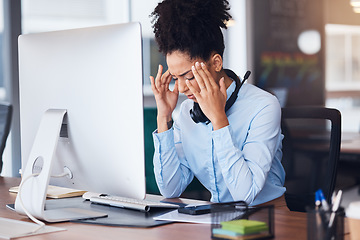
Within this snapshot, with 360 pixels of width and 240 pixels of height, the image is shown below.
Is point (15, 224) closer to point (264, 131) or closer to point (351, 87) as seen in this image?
point (264, 131)

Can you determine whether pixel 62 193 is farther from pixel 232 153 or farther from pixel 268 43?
pixel 268 43

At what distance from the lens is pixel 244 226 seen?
3.74 feet

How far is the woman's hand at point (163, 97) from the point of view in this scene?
6.01 ft

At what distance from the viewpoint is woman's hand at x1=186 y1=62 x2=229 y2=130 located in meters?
1.65

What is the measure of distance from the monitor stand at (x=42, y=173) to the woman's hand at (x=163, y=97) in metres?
0.44

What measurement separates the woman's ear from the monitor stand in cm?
57

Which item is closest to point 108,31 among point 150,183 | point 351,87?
point 150,183

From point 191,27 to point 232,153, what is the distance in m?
0.45

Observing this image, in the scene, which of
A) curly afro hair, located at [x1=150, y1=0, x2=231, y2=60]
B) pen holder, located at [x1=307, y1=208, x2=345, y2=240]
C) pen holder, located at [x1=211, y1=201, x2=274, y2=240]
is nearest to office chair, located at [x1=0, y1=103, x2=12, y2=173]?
curly afro hair, located at [x1=150, y1=0, x2=231, y2=60]

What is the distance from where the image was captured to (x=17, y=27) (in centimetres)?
387

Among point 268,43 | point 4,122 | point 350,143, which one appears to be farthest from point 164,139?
point 268,43

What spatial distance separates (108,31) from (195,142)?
68 centimetres

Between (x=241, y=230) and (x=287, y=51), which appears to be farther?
(x=287, y=51)

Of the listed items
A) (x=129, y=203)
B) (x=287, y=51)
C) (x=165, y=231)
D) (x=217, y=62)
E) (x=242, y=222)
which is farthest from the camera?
(x=287, y=51)
